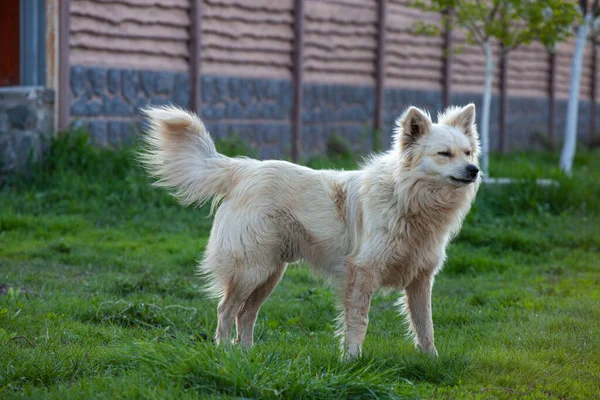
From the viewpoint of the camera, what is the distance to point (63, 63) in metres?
9.06

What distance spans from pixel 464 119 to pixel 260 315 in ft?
7.07

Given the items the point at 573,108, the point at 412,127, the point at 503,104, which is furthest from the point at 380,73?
the point at 412,127

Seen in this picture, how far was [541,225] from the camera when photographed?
885cm

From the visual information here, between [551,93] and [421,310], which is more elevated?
[551,93]

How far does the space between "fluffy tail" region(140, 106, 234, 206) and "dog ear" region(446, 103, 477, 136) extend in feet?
4.82

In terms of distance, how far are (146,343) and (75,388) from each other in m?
0.49

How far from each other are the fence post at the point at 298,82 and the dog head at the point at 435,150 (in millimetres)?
7246

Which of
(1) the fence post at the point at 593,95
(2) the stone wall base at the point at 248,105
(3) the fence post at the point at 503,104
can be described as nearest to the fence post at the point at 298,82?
(2) the stone wall base at the point at 248,105

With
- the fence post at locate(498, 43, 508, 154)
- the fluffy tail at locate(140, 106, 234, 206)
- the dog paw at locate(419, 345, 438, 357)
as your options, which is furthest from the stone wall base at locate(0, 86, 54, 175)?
the fence post at locate(498, 43, 508, 154)

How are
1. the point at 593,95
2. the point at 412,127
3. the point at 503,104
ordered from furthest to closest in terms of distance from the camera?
1. the point at 593,95
2. the point at 503,104
3. the point at 412,127

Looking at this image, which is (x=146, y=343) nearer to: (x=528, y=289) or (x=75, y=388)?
(x=75, y=388)

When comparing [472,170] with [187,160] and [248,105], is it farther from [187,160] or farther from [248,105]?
[248,105]

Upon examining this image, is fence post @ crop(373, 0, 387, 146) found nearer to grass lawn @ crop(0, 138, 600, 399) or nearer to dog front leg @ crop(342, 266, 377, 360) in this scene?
grass lawn @ crop(0, 138, 600, 399)

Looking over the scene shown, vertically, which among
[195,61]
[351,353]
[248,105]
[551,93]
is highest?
[551,93]
